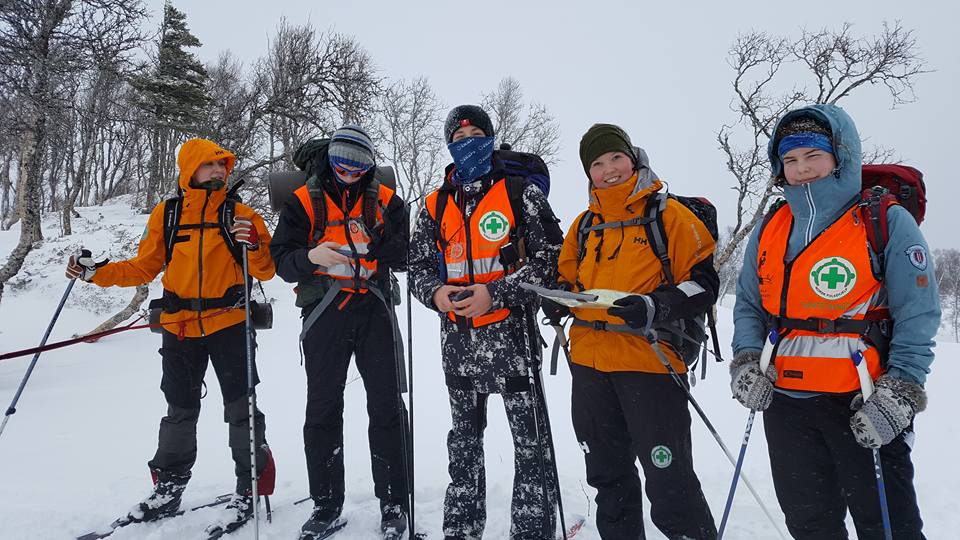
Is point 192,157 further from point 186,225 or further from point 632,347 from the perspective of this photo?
point 632,347

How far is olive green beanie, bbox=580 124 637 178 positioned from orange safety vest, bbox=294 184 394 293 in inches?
59.3

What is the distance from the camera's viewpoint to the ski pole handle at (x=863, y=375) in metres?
1.83

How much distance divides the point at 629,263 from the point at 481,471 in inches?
59.3

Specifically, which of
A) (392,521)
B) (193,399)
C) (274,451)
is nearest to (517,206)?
(392,521)

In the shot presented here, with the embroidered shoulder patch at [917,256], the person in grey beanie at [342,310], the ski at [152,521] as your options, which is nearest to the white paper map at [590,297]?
the embroidered shoulder patch at [917,256]

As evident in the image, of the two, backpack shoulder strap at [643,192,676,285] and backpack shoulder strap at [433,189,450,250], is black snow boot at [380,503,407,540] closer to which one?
backpack shoulder strap at [433,189,450,250]

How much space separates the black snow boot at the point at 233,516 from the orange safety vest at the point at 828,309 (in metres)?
3.36

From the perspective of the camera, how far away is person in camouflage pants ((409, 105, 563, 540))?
2.71m

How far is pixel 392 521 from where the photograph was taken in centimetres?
316

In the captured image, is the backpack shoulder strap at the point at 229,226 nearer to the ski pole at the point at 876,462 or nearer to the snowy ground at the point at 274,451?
the snowy ground at the point at 274,451

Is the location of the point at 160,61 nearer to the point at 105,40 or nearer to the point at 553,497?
the point at 105,40

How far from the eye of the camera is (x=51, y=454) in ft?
14.9

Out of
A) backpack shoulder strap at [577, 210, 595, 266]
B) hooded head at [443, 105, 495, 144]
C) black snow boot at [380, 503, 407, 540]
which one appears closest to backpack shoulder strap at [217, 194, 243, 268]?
hooded head at [443, 105, 495, 144]

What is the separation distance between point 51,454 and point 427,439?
3.56 m
